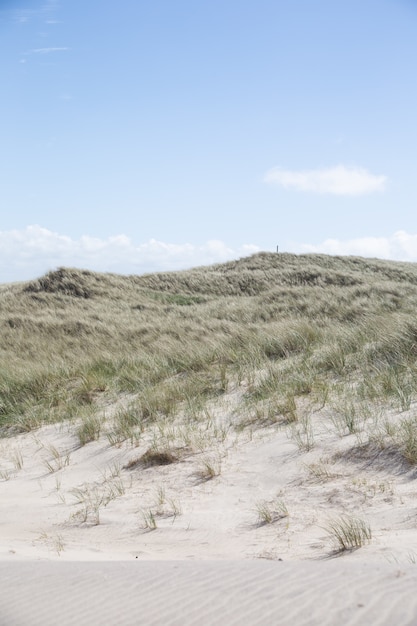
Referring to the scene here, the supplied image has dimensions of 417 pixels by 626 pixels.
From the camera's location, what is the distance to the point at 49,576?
2703mm

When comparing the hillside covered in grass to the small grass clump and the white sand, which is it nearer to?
the white sand

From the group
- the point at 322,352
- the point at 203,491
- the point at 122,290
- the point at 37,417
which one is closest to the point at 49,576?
the point at 203,491

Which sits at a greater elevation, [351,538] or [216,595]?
[216,595]

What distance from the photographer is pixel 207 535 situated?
12.5 ft

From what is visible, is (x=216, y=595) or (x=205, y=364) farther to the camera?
(x=205, y=364)

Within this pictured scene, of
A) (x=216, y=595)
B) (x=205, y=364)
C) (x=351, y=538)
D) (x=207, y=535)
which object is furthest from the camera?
(x=205, y=364)

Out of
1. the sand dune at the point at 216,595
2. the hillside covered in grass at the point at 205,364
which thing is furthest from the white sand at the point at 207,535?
the hillside covered in grass at the point at 205,364

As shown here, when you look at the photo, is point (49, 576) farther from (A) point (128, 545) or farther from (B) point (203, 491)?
(B) point (203, 491)

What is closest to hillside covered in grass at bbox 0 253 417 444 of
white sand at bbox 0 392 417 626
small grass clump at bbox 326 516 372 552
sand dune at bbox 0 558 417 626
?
white sand at bbox 0 392 417 626

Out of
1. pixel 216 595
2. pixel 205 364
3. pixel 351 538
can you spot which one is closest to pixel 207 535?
pixel 351 538

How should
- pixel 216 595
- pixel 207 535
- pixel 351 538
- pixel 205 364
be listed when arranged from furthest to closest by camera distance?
pixel 205 364 → pixel 207 535 → pixel 351 538 → pixel 216 595

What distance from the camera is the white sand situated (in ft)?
7.43

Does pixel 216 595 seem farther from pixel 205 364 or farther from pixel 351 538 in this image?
pixel 205 364

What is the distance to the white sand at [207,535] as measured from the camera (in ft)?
7.43
